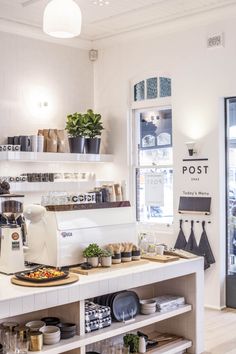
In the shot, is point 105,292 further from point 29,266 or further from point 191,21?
point 191,21

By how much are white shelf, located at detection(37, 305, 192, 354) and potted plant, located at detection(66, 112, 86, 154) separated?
3295 millimetres

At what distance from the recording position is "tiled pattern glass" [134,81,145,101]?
22.7 ft

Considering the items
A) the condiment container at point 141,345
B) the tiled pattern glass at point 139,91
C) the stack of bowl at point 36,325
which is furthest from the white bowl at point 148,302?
the tiled pattern glass at point 139,91

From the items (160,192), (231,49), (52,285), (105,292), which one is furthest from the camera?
(160,192)

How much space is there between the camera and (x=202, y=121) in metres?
6.07

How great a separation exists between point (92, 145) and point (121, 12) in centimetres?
182

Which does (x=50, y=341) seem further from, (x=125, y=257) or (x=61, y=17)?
(x=61, y=17)

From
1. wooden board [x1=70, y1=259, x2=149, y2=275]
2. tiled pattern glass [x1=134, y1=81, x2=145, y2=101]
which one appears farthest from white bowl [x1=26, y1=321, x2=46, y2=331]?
tiled pattern glass [x1=134, y1=81, x2=145, y2=101]

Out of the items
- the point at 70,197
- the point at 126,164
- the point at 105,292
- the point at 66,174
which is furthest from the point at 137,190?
the point at 105,292

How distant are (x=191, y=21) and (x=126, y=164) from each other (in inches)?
82.9

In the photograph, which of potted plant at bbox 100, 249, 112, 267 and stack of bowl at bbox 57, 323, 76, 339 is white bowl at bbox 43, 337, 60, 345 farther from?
potted plant at bbox 100, 249, 112, 267

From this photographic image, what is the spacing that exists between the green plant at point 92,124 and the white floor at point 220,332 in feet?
9.10

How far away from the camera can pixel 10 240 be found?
3.43 metres

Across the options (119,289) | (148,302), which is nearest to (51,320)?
(119,289)
